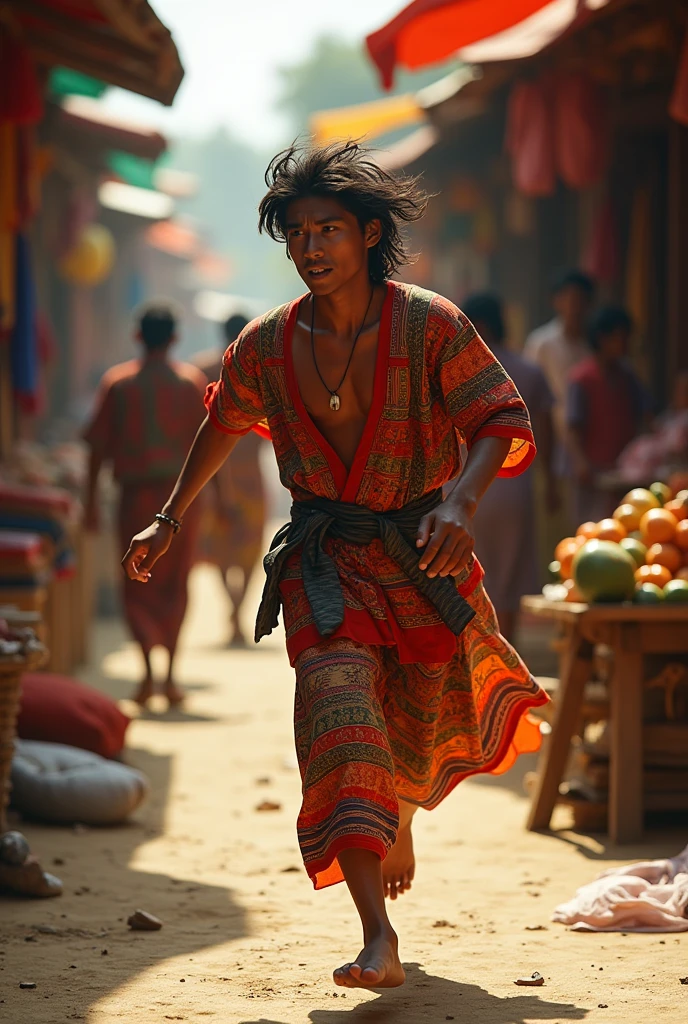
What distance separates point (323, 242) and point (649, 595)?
215 cm

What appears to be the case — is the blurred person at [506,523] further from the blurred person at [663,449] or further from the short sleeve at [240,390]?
the short sleeve at [240,390]

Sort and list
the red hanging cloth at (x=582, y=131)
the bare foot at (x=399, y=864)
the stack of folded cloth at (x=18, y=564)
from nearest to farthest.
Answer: the bare foot at (x=399, y=864)
the stack of folded cloth at (x=18, y=564)
the red hanging cloth at (x=582, y=131)

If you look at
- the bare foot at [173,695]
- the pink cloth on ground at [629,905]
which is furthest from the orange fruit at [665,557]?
the bare foot at [173,695]

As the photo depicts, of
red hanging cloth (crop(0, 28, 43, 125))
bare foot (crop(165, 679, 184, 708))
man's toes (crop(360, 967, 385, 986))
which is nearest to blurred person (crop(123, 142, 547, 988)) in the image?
man's toes (crop(360, 967, 385, 986))

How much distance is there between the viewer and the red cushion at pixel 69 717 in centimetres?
678

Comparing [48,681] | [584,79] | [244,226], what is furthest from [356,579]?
[244,226]

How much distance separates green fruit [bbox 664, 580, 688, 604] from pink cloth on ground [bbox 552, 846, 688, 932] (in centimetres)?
120

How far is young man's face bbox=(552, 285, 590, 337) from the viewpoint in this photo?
34.2ft

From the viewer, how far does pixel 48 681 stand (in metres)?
7.05

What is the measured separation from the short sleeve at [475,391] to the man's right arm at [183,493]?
701mm

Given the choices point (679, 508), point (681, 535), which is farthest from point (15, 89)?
point (681, 535)

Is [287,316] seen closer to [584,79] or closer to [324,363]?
[324,363]

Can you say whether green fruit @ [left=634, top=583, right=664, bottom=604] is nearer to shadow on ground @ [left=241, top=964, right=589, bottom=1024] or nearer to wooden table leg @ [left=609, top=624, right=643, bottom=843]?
wooden table leg @ [left=609, top=624, right=643, bottom=843]

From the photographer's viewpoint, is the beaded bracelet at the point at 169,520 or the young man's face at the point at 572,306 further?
the young man's face at the point at 572,306
